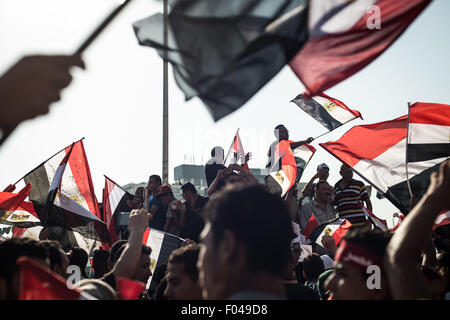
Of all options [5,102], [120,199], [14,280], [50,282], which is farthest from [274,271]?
[120,199]

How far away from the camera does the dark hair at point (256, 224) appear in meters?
2.10

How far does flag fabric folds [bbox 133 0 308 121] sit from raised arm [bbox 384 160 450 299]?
3.67ft

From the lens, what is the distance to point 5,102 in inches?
78.8

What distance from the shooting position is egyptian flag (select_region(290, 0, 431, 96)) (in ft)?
10.2

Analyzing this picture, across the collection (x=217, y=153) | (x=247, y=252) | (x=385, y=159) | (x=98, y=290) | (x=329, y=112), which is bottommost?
(x=98, y=290)

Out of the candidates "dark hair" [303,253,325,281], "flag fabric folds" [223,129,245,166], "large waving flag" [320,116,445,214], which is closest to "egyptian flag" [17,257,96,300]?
"dark hair" [303,253,325,281]

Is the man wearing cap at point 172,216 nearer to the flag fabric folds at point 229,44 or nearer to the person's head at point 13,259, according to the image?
the person's head at point 13,259

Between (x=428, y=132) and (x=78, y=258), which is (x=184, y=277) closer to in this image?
(x=78, y=258)

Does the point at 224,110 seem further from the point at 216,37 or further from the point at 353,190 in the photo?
the point at 353,190

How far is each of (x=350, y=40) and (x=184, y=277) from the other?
2025mm

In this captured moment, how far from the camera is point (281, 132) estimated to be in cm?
899

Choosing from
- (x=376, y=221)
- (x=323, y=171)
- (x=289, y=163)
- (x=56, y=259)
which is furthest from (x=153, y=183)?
(x=56, y=259)

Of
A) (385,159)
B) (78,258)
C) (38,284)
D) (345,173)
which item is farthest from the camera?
(345,173)

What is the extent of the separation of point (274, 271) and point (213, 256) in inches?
10.8
